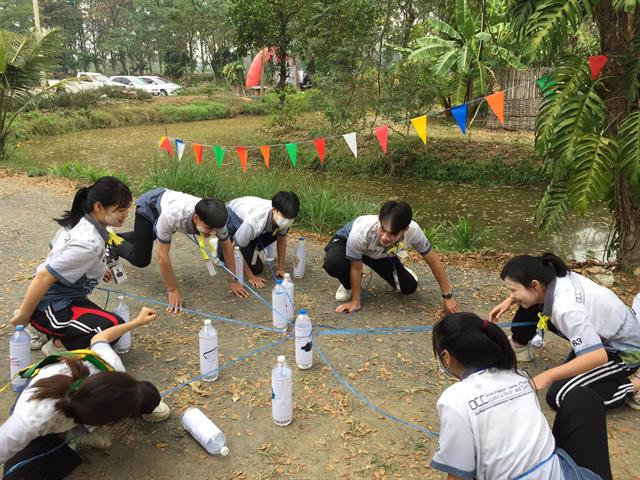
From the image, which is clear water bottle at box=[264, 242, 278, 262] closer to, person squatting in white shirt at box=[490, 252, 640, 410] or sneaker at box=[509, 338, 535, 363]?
sneaker at box=[509, 338, 535, 363]

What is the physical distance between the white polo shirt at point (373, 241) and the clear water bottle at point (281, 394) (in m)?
1.46

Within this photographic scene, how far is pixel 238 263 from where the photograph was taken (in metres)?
4.75

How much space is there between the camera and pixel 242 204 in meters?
5.05

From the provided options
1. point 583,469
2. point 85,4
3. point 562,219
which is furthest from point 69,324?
point 85,4

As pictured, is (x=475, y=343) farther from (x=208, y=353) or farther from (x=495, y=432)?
(x=208, y=353)

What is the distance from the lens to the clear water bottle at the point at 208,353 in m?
3.27

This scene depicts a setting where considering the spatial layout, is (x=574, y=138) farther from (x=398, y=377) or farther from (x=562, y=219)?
(x=398, y=377)

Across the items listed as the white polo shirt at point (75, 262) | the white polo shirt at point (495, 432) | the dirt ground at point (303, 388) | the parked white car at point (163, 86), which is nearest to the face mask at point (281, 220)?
the dirt ground at point (303, 388)

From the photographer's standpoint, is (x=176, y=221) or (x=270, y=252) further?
(x=270, y=252)

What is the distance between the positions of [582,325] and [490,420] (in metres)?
1.06

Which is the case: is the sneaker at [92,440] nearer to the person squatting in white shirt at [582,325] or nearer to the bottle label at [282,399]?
the bottle label at [282,399]

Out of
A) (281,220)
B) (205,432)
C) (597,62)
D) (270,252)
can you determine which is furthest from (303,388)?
(597,62)

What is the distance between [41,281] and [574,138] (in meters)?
4.65

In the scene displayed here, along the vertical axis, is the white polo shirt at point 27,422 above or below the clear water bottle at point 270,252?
above
